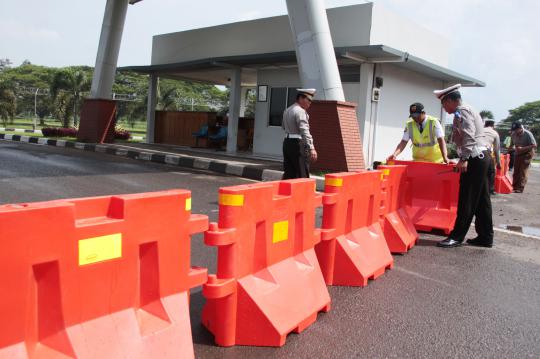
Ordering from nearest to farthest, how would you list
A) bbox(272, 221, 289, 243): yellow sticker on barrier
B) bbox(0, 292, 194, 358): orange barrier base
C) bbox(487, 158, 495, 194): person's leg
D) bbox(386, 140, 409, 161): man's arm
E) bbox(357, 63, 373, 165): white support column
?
bbox(0, 292, 194, 358): orange barrier base
bbox(272, 221, 289, 243): yellow sticker on barrier
bbox(487, 158, 495, 194): person's leg
bbox(386, 140, 409, 161): man's arm
bbox(357, 63, 373, 165): white support column

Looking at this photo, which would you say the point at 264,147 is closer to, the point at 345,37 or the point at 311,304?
the point at 345,37

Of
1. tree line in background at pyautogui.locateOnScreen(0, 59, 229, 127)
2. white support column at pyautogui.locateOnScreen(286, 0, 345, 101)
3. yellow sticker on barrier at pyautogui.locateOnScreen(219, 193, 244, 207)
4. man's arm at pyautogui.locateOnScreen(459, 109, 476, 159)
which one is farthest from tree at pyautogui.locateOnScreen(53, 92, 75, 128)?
yellow sticker on barrier at pyautogui.locateOnScreen(219, 193, 244, 207)

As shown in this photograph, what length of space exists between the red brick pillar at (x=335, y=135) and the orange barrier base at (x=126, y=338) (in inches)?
328

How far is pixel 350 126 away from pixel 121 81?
5393 cm

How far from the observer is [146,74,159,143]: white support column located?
20047 mm

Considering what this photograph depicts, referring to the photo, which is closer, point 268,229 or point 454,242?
point 268,229

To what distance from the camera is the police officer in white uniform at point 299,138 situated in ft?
20.4

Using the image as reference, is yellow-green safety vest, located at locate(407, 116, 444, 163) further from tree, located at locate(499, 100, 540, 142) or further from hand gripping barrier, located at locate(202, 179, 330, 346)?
tree, located at locate(499, 100, 540, 142)

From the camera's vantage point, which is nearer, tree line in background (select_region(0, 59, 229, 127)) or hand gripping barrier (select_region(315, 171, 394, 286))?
hand gripping barrier (select_region(315, 171, 394, 286))

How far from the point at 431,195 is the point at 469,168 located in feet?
2.60

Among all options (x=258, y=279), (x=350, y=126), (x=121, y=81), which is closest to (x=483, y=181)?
(x=258, y=279)

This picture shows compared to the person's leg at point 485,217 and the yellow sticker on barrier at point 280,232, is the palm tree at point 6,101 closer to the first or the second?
the person's leg at point 485,217

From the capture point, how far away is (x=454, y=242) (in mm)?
5680

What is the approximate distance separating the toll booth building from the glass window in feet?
0.10
